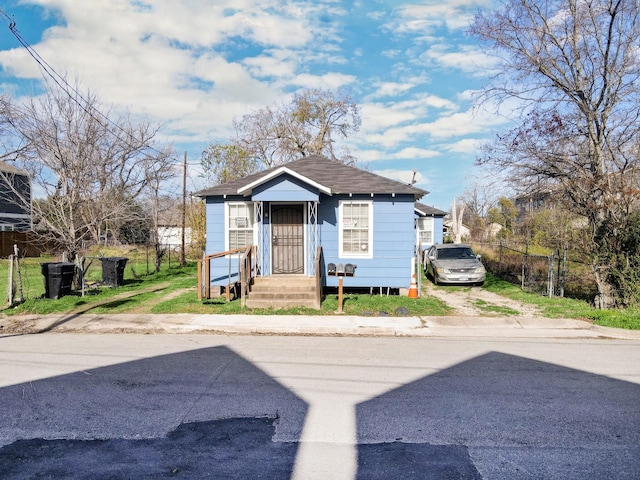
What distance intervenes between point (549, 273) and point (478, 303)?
2596 mm

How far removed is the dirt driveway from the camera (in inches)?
428

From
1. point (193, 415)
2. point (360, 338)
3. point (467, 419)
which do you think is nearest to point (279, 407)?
point (193, 415)

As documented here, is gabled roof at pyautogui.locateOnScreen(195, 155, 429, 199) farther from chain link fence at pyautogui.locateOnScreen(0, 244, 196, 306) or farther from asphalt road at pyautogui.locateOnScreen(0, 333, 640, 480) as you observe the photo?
asphalt road at pyautogui.locateOnScreen(0, 333, 640, 480)

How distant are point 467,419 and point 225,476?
2.49 m

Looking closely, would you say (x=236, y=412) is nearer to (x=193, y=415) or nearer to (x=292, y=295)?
(x=193, y=415)

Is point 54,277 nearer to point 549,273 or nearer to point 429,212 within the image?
point 549,273

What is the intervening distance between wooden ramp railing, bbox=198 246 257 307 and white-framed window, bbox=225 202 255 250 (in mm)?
393

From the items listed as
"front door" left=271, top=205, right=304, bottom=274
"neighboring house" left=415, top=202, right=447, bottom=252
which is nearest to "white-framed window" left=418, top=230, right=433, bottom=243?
"neighboring house" left=415, top=202, right=447, bottom=252

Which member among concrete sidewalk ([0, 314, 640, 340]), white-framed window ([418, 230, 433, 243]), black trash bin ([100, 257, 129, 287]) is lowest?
concrete sidewalk ([0, 314, 640, 340])

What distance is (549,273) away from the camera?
42.3 feet

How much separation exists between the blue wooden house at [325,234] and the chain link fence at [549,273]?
4.37m

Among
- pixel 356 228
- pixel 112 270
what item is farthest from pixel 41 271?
pixel 356 228

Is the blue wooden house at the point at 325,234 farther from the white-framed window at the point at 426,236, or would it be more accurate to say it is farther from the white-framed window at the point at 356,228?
the white-framed window at the point at 426,236

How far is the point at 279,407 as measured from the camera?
4715mm
